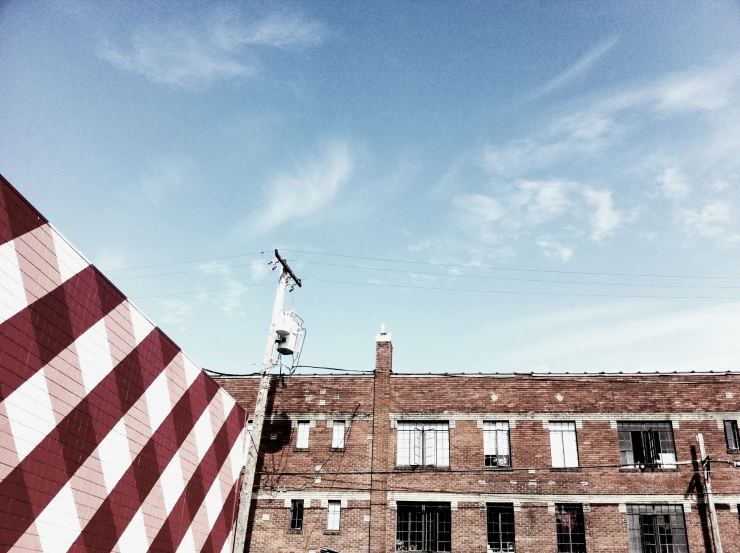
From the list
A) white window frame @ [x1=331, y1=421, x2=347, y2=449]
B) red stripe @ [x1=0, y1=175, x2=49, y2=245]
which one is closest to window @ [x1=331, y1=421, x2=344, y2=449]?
white window frame @ [x1=331, y1=421, x2=347, y2=449]

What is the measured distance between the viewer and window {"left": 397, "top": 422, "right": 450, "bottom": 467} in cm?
2222

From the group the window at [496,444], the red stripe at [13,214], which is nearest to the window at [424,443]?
the window at [496,444]

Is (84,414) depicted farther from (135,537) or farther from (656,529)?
(656,529)

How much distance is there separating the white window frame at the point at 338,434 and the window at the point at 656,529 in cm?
1008

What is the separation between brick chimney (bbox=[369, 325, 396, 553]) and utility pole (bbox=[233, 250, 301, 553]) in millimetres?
4346

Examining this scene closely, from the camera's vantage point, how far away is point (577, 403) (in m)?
22.4

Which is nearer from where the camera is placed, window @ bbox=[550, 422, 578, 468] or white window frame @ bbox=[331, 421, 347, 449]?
window @ bbox=[550, 422, 578, 468]

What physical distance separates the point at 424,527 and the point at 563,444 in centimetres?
571

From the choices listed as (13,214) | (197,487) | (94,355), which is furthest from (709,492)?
(13,214)

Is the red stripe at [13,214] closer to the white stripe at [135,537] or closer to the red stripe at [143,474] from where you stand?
the red stripe at [143,474]

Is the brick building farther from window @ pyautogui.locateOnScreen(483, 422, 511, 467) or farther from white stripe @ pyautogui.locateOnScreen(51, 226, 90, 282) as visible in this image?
white stripe @ pyautogui.locateOnScreen(51, 226, 90, 282)

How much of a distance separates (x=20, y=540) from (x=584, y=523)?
16968 millimetres

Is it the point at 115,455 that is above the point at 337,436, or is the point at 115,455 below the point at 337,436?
below

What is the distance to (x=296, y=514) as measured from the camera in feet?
71.5
